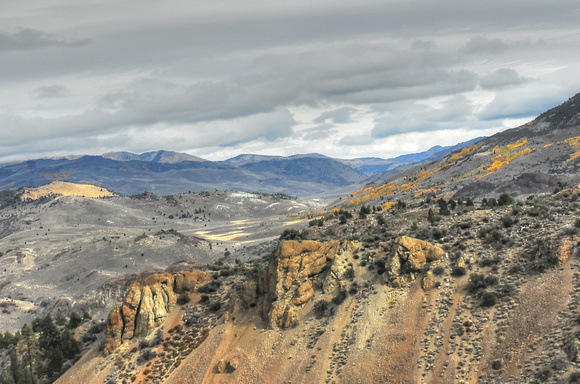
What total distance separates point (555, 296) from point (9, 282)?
12690 cm

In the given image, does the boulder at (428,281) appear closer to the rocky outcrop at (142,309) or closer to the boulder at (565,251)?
the boulder at (565,251)

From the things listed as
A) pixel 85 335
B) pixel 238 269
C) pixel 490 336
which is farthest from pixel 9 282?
pixel 490 336

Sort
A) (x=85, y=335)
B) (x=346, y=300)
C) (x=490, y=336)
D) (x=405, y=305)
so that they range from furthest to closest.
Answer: (x=85, y=335) → (x=346, y=300) → (x=405, y=305) → (x=490, y=336)

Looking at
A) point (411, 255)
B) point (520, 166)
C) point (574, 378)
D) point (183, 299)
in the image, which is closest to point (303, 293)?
point (411, 255)

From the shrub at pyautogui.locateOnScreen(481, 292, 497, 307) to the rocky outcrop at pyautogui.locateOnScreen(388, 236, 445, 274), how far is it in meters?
4.80

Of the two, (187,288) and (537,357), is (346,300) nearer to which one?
(537,357)

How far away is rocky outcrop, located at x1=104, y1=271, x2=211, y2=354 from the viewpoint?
3266 cm

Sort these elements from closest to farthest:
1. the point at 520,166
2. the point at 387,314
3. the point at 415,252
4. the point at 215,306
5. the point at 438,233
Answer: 1. the point at 387,314
2. the point at 415,252
3. the point at 438,233
4. the point at 215,306
5. the point at 520,166

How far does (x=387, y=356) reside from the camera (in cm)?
2434

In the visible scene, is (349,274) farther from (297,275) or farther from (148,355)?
(148,355)

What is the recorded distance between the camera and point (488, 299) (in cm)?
2486

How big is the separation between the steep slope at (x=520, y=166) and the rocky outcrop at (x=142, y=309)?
9151 cm

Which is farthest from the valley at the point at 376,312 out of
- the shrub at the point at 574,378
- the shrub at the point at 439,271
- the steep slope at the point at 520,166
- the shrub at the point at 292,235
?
the steep slope at the point at 520,166

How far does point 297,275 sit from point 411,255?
831cm
